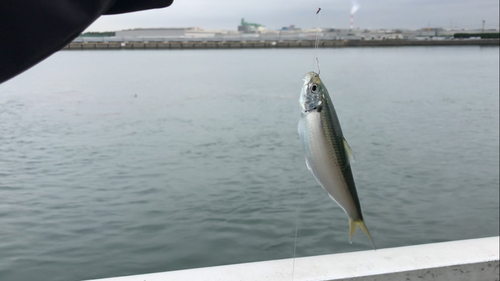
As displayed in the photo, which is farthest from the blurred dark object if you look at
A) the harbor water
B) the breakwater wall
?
the breakwater wall

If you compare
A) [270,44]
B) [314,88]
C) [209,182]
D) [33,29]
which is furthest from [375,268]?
[270,44]

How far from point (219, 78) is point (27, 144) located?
17745mm

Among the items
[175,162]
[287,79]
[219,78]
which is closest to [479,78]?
[287,79]

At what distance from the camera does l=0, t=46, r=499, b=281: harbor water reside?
5438mm

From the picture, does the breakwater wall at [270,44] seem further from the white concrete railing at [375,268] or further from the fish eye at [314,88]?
the fish eye at [314,88]

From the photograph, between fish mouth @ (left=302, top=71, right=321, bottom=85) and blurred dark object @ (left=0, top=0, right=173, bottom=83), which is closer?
blurred dark object @ (left=0, top=0, right=173, bottom=83)

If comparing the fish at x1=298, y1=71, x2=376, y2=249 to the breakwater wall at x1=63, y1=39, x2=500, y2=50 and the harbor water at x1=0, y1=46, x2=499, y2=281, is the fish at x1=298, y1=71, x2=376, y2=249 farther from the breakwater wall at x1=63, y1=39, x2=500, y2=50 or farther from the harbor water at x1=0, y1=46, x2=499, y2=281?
the breakwater wall at x1=63, y1=39, x2=500, y2=50

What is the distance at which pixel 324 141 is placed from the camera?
59.6 inches

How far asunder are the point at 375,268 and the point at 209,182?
5937 millimetres

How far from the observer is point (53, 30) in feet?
3.71

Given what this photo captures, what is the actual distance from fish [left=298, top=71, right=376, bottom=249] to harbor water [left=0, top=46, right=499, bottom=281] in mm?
476

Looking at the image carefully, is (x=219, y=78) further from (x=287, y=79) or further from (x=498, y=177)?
(x=498, y=177)

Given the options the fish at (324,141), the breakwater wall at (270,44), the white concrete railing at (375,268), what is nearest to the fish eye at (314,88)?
the fish at (324,141)

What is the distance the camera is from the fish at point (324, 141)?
1.49m
